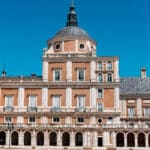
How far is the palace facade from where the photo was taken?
74875 mm

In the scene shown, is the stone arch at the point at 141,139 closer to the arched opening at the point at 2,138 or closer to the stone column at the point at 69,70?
the stone column at the point at 69,70

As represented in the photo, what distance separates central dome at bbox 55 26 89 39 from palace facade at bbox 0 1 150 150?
1.81m

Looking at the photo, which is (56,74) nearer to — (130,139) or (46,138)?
(46,138)

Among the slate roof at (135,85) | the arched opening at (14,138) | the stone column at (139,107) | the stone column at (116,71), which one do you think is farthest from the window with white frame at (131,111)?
the arched opening at (14,138)

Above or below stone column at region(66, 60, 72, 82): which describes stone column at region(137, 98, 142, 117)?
below

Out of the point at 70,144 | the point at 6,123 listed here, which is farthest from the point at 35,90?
the point at 70,144

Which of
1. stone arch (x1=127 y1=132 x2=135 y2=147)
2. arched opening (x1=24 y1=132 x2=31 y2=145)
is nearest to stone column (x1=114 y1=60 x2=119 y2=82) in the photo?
Result: stone arch (x1=127 y1=132 x2=135 y2=147)

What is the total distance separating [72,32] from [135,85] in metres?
18.1

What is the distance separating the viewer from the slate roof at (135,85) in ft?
282

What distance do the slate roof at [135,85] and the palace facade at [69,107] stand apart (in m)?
4.80

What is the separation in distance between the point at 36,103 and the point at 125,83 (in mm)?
21352

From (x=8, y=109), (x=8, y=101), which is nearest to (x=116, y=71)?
(x=8, y=101)

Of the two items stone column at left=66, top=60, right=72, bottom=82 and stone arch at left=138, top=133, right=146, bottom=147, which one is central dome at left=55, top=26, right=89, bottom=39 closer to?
stone column at left=66, top=60, right=72, bottom=82

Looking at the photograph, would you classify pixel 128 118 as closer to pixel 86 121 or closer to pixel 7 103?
pixel 86 121
